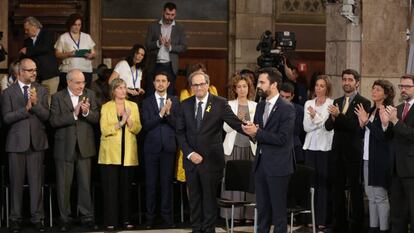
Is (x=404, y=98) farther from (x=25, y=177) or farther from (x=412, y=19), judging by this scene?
(x=25, y=177)

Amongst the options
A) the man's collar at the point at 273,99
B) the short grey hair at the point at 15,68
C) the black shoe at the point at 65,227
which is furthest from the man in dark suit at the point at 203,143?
the short grey hair at the point at 15,68

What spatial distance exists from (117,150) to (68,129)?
0.62 meters

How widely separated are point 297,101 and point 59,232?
4105mm

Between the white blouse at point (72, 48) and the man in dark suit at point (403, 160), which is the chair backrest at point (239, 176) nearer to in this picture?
the man in dark suit at point (403, 160)

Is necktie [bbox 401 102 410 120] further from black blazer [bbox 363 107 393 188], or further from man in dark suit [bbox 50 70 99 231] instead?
man in dark suit [bbox 50 70 99 231]

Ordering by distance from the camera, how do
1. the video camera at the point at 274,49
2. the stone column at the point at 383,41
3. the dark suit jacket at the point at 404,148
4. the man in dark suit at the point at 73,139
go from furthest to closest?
1. the video camera at the point at 274,49
2. the stone column at the point at 383,41
3. the man in dark suit at the point at 73,139
4. the dark suit jacket at the point at 404,148

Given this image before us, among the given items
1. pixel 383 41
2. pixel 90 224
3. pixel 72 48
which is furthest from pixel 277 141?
pixel 72 48

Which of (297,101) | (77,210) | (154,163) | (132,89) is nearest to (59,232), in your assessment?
(77,210)

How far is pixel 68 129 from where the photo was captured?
41.5 ft

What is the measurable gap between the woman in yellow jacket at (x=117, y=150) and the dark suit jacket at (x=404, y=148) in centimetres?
307

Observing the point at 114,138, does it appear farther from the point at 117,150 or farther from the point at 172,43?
the point at 172,43

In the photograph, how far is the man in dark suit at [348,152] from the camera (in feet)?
40.9

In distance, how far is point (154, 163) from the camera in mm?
12844

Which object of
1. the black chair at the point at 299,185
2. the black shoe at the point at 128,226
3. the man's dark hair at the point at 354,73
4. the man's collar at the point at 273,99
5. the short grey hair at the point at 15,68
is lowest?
the black shoe at the point at 128,226
